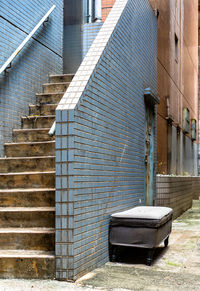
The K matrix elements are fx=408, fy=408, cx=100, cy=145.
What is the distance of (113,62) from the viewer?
535 centimetres

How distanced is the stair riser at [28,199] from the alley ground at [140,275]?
38.2 inches

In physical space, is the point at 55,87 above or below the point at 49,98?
above

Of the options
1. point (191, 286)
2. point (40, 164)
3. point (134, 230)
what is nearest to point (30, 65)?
point (40, 164)

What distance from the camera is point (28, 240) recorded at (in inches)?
171

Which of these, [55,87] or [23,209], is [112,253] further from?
[55,87]

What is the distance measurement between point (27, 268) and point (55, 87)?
4138mm

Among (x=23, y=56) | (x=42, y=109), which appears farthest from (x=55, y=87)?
(x=23, y=56)

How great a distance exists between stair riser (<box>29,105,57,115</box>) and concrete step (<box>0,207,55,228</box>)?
8.38ft

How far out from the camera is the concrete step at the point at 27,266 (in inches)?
156

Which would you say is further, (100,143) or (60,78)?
(60,78)

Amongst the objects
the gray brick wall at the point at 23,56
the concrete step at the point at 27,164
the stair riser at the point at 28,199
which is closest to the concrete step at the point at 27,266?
the stair riser at the point at 28,199

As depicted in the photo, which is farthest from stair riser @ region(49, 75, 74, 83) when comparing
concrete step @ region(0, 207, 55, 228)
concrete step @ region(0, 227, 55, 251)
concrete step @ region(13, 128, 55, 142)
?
concrete step @ region(0, 227, 55, 251)

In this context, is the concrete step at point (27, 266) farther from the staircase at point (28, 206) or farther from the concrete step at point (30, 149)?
the concrete step at point (30, 149)

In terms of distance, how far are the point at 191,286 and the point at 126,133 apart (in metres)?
2.65
